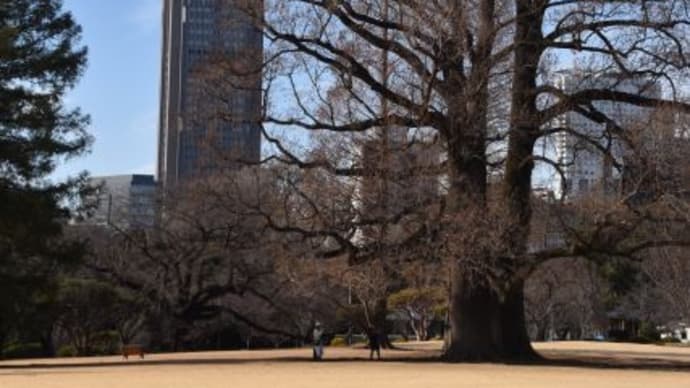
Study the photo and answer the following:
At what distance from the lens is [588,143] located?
28484 mm

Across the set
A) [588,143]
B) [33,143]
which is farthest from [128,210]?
[588,143]

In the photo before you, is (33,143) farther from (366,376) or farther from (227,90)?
(366,376)

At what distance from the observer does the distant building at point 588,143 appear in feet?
92.0

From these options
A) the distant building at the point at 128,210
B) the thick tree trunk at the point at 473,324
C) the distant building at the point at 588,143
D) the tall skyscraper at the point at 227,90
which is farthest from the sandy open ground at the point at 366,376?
the distant building at the point at 128,210

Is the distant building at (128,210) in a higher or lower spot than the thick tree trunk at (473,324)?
higher

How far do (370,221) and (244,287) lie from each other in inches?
1044

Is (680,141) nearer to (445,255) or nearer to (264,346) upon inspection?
(445,255)

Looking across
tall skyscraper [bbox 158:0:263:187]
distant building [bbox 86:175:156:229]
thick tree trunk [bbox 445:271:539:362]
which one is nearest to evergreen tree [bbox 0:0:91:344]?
tall skyscraper [bbox 158:0:263:187]

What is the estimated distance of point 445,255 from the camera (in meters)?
26.7

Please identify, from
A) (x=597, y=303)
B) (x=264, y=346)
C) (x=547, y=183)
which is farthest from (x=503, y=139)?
(x=597, y=303)

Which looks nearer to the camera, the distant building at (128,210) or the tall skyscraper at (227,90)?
the tall skyscraper at (227,90)

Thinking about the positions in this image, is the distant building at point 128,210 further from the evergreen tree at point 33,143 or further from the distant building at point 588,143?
the distant building at point 588,143

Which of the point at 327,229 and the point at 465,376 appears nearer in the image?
the point at 465,376

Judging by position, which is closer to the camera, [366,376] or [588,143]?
[366,376]
